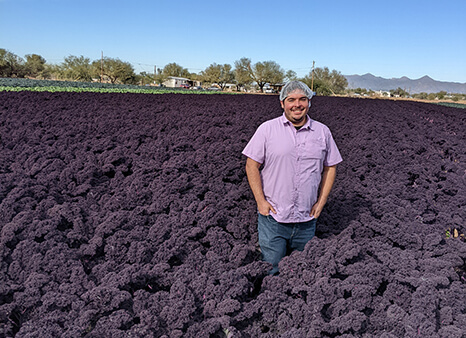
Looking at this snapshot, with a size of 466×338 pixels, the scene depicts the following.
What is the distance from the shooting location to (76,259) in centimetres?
302

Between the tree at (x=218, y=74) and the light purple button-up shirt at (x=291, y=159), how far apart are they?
347 ft

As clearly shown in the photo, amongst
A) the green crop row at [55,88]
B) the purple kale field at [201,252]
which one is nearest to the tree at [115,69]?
the green crop row at [55,88]

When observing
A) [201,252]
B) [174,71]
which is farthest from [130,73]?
[201,252]

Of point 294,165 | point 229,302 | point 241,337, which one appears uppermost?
point 294,165

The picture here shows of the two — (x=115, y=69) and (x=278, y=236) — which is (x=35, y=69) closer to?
(x=115, y=69)

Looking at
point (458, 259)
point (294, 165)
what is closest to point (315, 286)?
point (294, 165)

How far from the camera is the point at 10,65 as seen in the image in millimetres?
68688

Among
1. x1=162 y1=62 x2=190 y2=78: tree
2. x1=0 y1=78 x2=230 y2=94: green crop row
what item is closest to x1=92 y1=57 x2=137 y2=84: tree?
x1=162 y1=62 x2=190 y2=78: tree

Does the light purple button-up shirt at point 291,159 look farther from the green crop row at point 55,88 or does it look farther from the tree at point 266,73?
the tree at point 266,73

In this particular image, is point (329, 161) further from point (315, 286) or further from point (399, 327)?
point (399, 327)

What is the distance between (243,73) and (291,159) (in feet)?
330

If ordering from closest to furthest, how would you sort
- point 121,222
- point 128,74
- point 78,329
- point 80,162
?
point 78,329, point 121,222, point 80,162, point 128,74

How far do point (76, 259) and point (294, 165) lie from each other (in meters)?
1.83

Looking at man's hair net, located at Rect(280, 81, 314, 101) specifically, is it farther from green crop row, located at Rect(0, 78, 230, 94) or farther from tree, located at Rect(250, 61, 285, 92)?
tree, located at Rect(250, 61, 285, 92)
